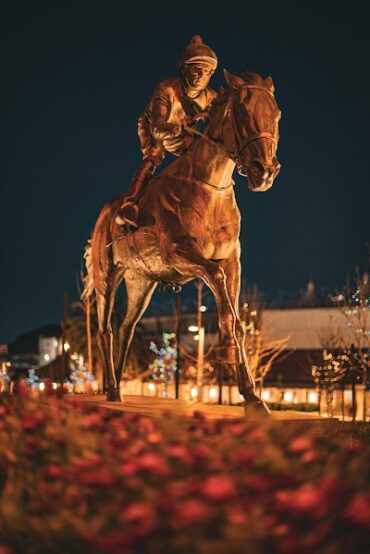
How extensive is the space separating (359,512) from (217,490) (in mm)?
566

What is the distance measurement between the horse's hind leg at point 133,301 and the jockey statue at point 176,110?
1133 mm

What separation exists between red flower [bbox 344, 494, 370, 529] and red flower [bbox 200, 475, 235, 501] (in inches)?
18.5

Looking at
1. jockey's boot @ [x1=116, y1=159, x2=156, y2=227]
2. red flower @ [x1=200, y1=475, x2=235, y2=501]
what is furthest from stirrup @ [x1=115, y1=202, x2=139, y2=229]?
red flower @ [x1=200, y1=475, x2=235, y2=501]

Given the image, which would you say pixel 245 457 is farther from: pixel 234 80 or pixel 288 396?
pixel 288 396

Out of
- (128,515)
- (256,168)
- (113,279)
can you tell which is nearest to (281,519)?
(128,515)

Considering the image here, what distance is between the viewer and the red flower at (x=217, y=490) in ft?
11.0

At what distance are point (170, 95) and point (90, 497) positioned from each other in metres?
4.63

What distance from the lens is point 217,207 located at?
7293 mm

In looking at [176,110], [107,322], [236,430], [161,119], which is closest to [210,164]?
[161,119]

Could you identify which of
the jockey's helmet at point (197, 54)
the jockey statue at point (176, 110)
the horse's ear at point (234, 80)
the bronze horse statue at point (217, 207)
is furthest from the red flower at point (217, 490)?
the jockey's helmet at point (197, 54)

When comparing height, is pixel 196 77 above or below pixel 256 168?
above

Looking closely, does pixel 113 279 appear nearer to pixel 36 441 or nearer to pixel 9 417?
pixel 9 417

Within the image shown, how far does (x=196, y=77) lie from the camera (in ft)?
25.2

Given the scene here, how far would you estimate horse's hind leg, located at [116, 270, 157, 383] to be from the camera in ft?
30.1
